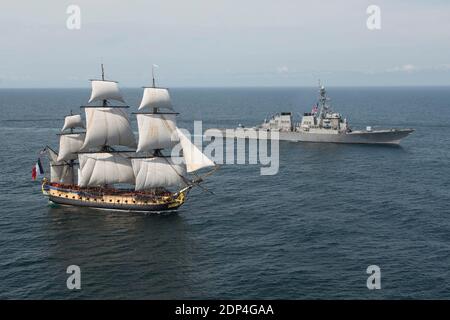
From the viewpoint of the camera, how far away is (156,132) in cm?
6925

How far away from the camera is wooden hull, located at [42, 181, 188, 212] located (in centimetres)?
6569

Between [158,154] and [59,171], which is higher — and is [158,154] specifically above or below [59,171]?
above

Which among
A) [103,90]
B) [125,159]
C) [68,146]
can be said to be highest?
[103,90]

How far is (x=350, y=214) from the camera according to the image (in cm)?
6181

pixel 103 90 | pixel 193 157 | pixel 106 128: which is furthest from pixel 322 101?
pixel 106 128

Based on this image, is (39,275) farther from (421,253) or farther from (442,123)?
(442,123)

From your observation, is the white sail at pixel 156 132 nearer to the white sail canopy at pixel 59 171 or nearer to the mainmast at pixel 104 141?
the mainmast at pixel 104 141

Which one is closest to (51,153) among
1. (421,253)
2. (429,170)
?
Result: (421,253)

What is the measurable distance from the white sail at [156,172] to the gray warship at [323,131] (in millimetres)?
63750

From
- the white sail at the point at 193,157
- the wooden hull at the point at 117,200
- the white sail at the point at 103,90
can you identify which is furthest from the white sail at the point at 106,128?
the white sail at the point at 193,157

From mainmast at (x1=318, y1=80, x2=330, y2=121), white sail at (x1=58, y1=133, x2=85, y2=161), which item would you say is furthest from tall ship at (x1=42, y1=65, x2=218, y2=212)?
mainmast at (x1=318, y1=80, x2=330, y2=121)

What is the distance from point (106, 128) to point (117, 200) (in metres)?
11.8

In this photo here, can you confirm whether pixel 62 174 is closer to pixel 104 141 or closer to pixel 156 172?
pixel 104 141
